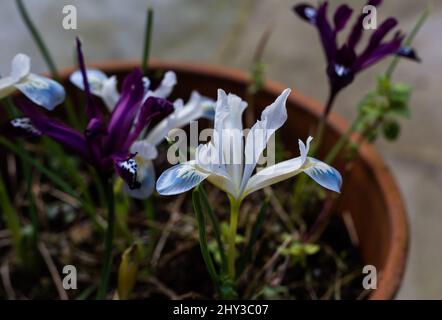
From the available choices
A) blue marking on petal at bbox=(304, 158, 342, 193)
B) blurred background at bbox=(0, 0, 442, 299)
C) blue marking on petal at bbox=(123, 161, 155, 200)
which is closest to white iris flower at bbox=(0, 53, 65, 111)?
blue marking on petal at bbox=(123, 161, 155, 200)

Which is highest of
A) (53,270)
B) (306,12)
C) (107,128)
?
(306,12)

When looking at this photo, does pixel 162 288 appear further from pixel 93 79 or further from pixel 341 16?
pixel 341 16

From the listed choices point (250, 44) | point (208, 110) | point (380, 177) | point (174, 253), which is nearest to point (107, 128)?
point (208, 110)

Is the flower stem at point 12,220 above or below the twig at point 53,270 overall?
above

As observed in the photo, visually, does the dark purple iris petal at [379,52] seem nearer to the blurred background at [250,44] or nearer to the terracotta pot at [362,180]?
the terracotta pot at [362,180]

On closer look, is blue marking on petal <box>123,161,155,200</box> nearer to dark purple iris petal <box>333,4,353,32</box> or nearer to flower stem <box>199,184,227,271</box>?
flower stem <box>199,184,227,271</box>

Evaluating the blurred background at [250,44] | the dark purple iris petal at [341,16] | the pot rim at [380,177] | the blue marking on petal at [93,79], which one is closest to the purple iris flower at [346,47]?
the dark purple iris petal at [341,16]

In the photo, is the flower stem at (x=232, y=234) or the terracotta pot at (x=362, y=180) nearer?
the flower stem at (x=232, y=234)

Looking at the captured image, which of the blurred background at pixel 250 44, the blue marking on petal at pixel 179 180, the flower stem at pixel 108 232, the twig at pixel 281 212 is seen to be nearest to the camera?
the blue marking on petal at pixel 179 180
